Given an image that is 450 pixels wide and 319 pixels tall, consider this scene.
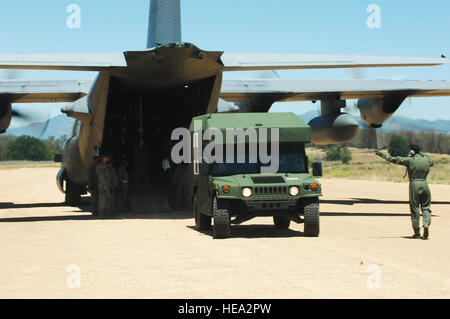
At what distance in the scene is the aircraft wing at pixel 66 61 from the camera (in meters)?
13.8

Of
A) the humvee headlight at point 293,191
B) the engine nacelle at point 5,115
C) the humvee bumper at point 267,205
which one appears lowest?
the humvee bumper at point 267,205

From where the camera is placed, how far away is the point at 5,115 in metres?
21.1

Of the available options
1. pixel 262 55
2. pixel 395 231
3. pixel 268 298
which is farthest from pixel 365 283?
pixel 262 55

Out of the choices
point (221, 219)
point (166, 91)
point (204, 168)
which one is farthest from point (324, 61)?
point (166, 91)

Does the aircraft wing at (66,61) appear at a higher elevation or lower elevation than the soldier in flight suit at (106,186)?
higher

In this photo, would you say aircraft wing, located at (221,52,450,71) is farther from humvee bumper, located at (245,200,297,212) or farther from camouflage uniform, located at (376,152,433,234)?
humvee bumper, located at (245,200,297,212)

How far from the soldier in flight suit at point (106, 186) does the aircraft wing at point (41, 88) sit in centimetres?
444

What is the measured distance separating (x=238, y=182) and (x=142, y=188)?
9316 millimetres

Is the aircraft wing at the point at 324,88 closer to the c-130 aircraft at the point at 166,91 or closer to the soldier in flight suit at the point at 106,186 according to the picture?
the c-130 aircraft at the point at 166,91

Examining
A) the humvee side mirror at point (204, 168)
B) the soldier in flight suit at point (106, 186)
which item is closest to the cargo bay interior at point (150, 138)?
the soldier in flight suit at point (106, 186)

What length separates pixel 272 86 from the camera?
22938mm

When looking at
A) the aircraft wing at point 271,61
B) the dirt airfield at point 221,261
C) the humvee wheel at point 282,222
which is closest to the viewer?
the dirt airfield at point 221,261

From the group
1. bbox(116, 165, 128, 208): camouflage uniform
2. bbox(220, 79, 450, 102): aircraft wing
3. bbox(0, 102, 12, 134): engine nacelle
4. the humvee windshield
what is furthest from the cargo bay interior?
the humvee windshield

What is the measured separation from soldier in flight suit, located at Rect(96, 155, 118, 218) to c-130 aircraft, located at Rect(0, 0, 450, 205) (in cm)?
151
